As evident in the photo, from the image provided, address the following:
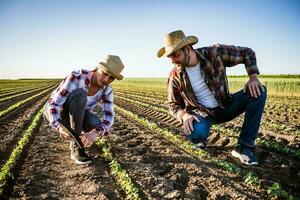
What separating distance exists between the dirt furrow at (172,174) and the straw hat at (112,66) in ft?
4.54

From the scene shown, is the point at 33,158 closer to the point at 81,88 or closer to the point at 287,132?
the point at 81,88

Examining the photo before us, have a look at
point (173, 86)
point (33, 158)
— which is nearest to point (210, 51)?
point (173, 86)

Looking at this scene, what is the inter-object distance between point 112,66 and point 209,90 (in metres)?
1.57

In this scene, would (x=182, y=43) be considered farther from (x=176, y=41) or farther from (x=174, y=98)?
(x=174, y=98)

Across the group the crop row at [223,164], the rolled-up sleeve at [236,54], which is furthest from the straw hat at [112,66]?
the crop row at [223,164]

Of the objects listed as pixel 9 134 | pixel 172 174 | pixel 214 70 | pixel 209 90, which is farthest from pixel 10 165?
pixel 214 70

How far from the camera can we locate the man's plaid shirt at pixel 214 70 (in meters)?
4.80

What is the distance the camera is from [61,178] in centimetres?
430

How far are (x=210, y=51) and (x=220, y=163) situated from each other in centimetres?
166

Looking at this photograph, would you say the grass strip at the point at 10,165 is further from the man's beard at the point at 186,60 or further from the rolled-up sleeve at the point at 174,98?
the man's beard at the point at 186,60

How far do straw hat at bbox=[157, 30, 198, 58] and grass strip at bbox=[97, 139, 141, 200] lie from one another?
1.72m

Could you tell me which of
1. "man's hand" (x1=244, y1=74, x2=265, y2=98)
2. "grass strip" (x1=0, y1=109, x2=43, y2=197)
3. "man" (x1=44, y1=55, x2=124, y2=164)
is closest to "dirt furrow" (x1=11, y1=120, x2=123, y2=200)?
"grass strip" (x1=0, y1=109, x2=43, y2=197)

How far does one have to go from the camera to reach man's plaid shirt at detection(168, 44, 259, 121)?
480 centimetres

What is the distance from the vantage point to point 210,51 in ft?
15.9
